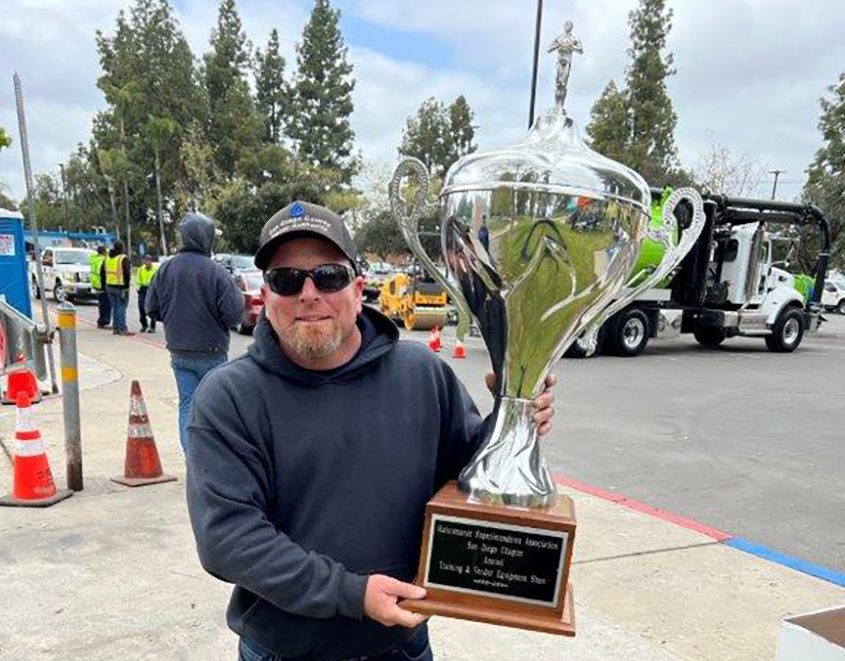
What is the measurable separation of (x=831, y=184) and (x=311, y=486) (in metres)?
27.4

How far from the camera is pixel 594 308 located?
1.92 m

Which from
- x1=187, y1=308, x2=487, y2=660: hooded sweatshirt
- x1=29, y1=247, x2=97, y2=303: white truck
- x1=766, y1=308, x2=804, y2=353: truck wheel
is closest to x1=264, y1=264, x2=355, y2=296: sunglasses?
x1=187, y1=308, x2=487, y2=660: hooded sweatshirt

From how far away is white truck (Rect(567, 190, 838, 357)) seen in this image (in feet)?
41.6

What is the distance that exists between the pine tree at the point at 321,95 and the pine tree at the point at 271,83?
1.12m

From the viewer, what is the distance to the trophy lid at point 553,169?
1.67 m

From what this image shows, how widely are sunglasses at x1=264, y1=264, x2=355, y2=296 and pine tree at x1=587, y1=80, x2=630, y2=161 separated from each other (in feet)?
128

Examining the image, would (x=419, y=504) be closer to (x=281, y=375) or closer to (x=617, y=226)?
(x=281, y=375)

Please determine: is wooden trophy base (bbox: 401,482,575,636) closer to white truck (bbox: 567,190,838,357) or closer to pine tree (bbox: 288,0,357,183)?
white truck (bbox: 567,190,838,357)

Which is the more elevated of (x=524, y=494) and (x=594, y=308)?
(x=594, y=308)

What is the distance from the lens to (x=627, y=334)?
40.9 ft

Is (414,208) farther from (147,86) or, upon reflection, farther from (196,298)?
(147,86)

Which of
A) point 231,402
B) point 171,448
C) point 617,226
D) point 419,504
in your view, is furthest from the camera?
point 171,448

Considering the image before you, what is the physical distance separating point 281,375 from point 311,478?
0.22 metres

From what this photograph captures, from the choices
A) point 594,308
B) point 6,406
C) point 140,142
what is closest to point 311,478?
point 594,308
